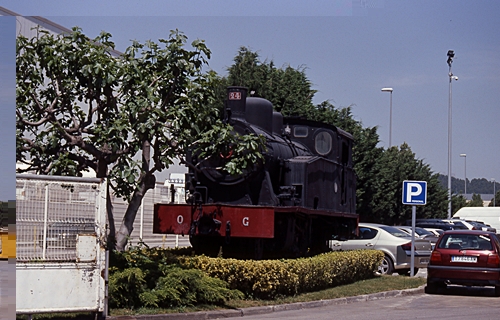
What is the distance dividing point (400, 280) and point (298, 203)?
178 inches

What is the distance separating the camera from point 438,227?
34.8 meters

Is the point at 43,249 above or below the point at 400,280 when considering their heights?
above

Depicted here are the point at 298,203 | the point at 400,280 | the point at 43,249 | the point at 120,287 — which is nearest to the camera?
the point at 43,249

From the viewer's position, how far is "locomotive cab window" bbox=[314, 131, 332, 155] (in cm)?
1753

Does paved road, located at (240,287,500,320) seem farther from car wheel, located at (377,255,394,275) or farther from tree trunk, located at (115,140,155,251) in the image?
car wheel, located at (377,255,394,275)

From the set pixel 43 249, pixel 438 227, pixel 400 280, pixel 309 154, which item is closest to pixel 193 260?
pixel 43 249

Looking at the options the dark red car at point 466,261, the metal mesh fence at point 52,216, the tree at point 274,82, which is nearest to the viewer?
the metal mesh fence at point 52,216

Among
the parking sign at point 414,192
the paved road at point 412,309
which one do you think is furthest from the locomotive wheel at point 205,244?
the parking sign at point 414,192

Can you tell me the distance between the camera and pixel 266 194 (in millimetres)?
14375

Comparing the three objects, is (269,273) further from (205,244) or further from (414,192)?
(414,192)

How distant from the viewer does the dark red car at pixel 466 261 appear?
1573 cm

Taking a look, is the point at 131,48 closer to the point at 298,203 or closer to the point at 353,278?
the point at 298,203

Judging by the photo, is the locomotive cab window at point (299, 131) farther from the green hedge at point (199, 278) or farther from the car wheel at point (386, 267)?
the car wheel at point (386, 267)

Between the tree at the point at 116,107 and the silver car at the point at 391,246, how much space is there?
8956 mm
